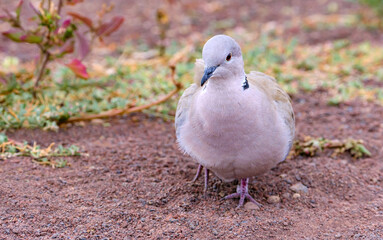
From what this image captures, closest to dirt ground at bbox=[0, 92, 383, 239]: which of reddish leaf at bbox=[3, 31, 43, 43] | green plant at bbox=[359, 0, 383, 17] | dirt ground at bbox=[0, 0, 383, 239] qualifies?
dirt ground at bbox=[0, 0, 383, 239]

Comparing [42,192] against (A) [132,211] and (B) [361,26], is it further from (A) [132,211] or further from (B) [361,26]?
(B) [361,26]

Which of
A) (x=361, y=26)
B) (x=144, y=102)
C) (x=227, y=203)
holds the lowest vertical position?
(x=227, y=203)

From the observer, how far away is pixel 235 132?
2836 millimetres

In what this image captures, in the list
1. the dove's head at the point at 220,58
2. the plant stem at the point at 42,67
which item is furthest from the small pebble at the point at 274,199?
the plant stem at the point at 42,67

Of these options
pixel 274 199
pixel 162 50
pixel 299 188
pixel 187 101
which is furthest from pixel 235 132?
pixel 162 50

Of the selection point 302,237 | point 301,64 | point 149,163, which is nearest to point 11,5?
point 301,64

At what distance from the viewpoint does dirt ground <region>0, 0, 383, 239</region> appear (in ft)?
9.27

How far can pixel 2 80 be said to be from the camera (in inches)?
164

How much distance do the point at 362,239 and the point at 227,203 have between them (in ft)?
2.88

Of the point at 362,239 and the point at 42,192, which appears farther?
the point at 42,192

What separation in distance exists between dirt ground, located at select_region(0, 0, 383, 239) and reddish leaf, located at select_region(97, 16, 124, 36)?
2.62ft

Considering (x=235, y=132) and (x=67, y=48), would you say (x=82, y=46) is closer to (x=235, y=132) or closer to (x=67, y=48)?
(x=67, y=48)

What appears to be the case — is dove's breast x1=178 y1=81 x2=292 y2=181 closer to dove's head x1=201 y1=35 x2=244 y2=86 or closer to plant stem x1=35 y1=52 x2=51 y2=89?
dove's head x1=201 y1=35 x2=244 y2=86

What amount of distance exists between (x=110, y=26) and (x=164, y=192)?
1.67 m
